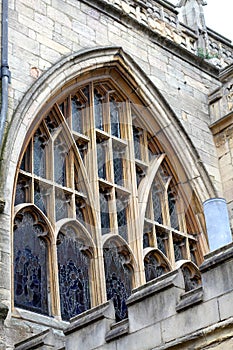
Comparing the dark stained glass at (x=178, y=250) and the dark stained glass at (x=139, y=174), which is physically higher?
the dark stained glass at (x=139, y=174)

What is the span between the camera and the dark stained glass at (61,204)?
930 centimetres

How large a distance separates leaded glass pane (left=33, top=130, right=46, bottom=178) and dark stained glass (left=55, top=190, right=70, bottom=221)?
0.94ft

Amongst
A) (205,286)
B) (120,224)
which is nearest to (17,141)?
(120,224)

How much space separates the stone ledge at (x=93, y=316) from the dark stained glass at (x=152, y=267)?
137 inches

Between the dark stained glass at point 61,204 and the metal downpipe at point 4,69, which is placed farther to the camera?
the dark stained glass at point 61,204

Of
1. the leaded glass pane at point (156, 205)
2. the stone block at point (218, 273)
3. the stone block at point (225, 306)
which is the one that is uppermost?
the leaded glass pane at point (156, 205)

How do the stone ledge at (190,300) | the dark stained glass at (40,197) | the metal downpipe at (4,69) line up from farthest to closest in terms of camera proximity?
the dark stained glass at (40,197) → the metal downpipe at (4,69) → the stone ledge at (190,300)

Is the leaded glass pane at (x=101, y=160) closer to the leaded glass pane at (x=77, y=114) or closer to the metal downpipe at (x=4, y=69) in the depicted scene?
the leaded glass pane at (x=77, y=114)

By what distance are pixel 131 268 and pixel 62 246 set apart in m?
0.97

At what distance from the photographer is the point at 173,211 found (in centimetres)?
1078

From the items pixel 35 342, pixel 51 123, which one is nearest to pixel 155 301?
pixel 35 342

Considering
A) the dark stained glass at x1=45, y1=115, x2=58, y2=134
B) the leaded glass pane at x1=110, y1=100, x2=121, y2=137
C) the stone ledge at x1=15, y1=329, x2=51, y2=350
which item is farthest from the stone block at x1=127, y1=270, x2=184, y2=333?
the leaded glass pane at x1=110, y1=100, x2=121, y2=137

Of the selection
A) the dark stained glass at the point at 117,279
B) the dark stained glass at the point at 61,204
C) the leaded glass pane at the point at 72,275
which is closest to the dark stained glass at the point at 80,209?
the dark stained glass at the point at 61,204

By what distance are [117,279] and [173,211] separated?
1.74 meters
